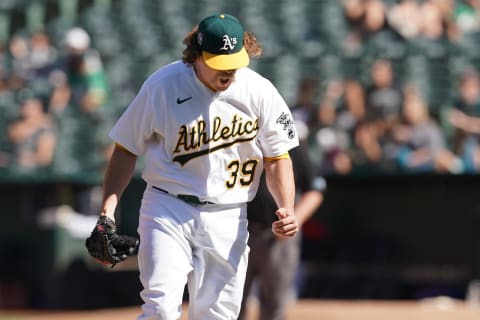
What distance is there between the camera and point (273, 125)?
521 cm

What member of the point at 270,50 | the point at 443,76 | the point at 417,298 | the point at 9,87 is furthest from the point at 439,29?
the point at 9,87

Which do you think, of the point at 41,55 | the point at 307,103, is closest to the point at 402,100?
the point at 307,103

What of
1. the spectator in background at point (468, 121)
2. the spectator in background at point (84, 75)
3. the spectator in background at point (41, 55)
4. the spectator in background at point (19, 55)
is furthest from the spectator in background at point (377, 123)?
the spectator in background at point (19, 55)

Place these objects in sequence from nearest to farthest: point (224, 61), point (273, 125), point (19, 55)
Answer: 1. point (224, 61)
2. point (273, 125)
3. point (19, 55)

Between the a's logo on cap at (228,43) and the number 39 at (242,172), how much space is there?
1.86ft

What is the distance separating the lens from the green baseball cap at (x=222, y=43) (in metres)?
4.89

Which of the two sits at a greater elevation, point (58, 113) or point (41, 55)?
point (41, 55)

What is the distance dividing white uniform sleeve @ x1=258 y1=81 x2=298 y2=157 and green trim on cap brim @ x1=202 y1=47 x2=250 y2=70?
0.29m

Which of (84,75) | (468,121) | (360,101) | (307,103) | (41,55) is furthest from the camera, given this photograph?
(41,55)

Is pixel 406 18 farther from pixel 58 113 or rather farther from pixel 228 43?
pixel 228 43

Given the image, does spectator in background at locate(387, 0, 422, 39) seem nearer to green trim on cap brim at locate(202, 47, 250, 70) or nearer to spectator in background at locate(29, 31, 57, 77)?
spectator in background at locate(29, 31, 57, 77)

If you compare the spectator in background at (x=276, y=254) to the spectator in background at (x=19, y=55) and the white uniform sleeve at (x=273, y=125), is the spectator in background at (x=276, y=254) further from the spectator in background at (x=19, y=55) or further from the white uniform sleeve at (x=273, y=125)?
the spectator in background at (x=19, y=55)

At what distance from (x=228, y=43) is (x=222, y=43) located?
0.03 m

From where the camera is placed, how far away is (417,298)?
10781 mm
